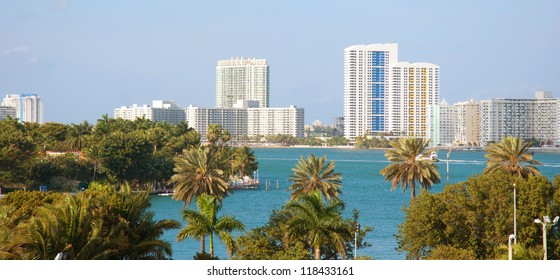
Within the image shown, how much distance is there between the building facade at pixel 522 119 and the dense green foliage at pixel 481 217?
17343cm

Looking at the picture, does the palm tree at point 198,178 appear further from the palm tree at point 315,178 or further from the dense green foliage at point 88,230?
the dense green foliage at point 88,230

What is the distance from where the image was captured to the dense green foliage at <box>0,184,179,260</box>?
1295cm

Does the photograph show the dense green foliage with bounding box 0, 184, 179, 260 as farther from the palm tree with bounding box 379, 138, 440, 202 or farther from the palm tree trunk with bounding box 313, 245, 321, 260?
the palm tree with bounding box 379, 138, 440, 202

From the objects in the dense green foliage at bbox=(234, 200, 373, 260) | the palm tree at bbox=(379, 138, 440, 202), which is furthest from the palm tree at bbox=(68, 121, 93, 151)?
the dense green foliage at bbox=(234, 200, 373, 260)

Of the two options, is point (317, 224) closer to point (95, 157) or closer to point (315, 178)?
point (315, 178)

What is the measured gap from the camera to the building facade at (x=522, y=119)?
194m

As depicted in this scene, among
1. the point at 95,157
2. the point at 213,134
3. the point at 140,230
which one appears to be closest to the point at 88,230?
the point at 140,230

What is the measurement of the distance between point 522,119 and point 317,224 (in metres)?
184

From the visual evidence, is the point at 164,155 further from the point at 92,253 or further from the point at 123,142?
the point at 92,253

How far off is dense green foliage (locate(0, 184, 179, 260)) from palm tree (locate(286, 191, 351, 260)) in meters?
2.90

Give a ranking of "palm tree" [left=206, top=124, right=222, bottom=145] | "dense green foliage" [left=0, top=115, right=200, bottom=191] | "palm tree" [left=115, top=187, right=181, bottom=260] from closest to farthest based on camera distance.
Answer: "palm tree" [left=115, top=187, right=181, bottom=260]
"dense green foliage" [left=0, top=115, right=200, bottom=191]
"palm tree" [left=206, top=124, right=222, bottom=145]

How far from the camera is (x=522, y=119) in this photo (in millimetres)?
195875

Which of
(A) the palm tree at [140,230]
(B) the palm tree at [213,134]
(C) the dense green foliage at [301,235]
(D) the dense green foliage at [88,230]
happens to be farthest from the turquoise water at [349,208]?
(D) the dense green foliage at [88,230]
